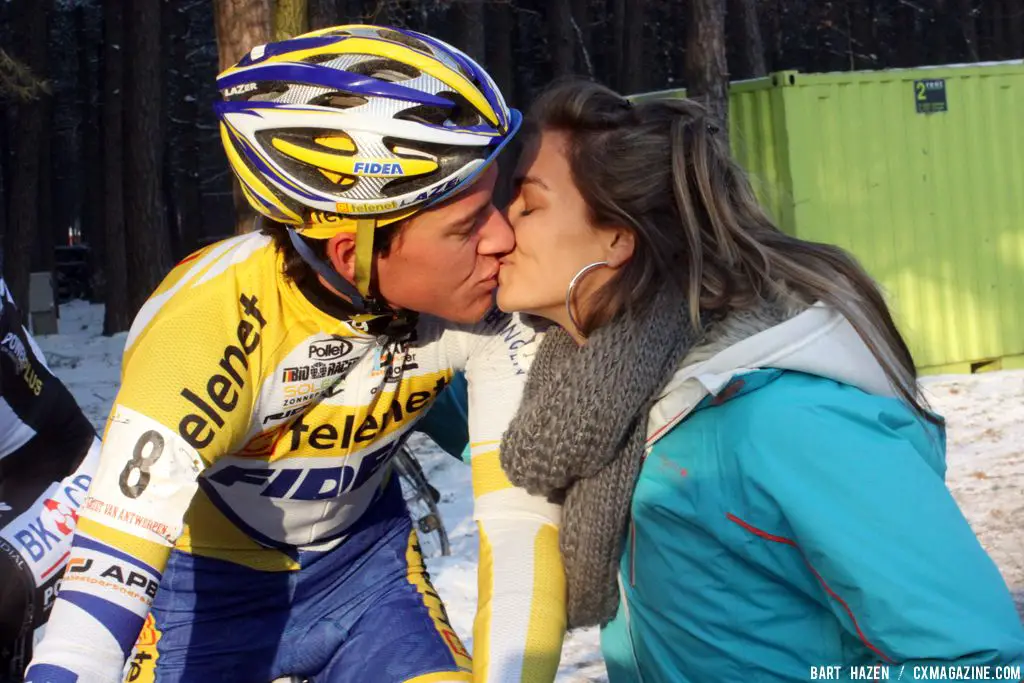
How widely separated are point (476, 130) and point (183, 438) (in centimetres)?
94

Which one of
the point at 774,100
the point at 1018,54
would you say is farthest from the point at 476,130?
the point at 1018,54

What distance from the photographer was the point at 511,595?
102 inches

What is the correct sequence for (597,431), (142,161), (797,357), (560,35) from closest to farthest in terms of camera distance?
1. (797,357)
2. (597,431)
3. (142,161)
4. (560,35)

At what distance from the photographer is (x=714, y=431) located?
217 cm

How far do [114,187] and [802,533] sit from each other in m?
20.5

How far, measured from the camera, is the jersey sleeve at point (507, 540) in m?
2.54

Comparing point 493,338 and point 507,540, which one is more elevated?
point 493,338

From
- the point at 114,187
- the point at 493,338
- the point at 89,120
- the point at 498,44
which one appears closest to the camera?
the point at 493,338

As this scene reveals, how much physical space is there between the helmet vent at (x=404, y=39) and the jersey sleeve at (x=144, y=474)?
754 mm

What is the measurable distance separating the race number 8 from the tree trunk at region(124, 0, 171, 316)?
1651 centimetres

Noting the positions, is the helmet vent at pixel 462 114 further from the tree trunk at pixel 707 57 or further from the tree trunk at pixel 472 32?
the tree trunk at pixel 472 32

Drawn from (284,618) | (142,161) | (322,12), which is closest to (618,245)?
(284,618)

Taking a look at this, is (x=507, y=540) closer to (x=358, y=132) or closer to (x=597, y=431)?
(x=597, y=431)

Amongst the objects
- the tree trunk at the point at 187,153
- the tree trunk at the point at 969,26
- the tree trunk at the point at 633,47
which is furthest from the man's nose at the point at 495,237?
the tree trunk at the point at 969,26
